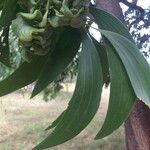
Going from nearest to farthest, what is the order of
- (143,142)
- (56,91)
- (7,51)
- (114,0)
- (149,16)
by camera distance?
1. (7,51)
2. (143,142)
3. (114,0)
4. (149,16)
5. (56,91)

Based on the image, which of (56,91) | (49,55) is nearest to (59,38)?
(49,55)

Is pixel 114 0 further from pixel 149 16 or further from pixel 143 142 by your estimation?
pixel 149 16

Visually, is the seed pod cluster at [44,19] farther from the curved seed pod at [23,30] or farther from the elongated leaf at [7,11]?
the elongated leaf at [7,11]

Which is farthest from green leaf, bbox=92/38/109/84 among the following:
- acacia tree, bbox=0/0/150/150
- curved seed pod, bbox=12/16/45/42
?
curved seed pod, bbox=12/16/45/42

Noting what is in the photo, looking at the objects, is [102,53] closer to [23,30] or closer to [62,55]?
[62,55]

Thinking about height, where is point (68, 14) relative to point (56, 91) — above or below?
above

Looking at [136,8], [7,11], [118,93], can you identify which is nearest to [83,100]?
[118,93]

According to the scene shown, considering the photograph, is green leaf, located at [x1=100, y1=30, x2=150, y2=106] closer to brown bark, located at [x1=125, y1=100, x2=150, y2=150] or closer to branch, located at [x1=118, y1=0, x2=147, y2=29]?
brown bark, located at [x1=125, y1=100, x2=150, y2=150]
